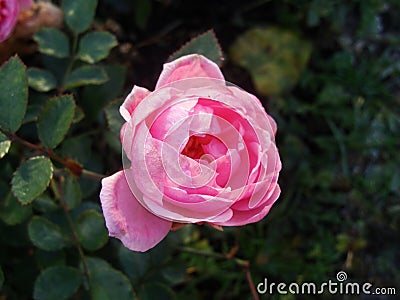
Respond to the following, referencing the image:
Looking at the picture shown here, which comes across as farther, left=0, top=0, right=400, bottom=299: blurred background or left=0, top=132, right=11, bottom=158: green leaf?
left=0, top=0, right=400, bottom=299: blurred background

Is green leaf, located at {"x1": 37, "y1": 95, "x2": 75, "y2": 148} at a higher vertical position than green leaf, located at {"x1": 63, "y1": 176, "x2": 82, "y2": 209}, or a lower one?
higher

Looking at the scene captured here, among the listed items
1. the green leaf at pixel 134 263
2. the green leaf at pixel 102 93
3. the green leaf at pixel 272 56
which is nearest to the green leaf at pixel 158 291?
the green leaf at pixel 134 263

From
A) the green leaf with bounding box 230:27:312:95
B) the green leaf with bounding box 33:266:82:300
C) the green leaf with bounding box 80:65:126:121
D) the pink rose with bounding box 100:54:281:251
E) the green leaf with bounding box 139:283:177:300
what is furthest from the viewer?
the green leaf with bounding box 230:27:312:95

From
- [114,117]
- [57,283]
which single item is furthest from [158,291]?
[114,117]

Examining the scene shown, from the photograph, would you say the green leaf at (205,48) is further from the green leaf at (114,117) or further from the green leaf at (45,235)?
the green leaf at (45,235)

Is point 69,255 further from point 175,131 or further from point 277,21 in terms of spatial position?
point 277,21

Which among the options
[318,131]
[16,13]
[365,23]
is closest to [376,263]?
[318,131]

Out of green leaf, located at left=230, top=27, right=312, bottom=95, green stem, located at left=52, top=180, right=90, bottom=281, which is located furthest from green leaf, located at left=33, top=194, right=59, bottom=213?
green leaf, located at left=230, top=27, right=312, bottom=95

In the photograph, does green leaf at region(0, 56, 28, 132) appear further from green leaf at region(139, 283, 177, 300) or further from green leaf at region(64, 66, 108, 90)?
green leaf at region(139, 283, 177, 300)
